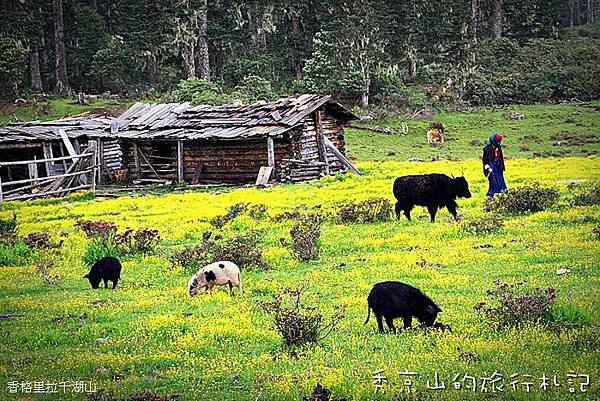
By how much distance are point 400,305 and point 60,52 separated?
4918cm

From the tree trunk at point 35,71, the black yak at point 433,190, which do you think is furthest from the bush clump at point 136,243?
the tree trunk at point 35,71

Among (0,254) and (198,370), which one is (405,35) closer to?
(0,254)

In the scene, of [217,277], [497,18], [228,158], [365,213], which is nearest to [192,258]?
[217,277]

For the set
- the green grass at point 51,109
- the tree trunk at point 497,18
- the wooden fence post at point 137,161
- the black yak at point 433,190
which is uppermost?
the tree trunk at point 497,18

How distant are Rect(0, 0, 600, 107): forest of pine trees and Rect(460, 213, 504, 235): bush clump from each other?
107ft

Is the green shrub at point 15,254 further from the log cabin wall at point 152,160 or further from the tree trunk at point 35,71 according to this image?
the tree trunk at point 35,71

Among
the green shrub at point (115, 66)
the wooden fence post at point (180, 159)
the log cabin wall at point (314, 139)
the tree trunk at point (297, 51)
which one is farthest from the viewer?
the tree trunk at point (297, 51)

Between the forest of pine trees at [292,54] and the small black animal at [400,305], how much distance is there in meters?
39.1

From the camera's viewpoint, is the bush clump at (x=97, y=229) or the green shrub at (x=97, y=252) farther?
the bush clump at (x=97, y=229)

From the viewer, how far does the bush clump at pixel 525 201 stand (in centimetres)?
1766

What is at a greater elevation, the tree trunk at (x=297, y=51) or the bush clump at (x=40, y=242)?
the tree trunk at (x=297, y=51)

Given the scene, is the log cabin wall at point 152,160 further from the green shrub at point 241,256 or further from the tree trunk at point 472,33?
the tree trunk at point 472,33

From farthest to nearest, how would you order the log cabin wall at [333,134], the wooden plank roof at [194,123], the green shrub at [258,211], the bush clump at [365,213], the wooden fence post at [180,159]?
the wooden fence post at [180,159], the log cabin wall at [333,134], the wooden plank roof at [194,123], the green shrub at [258,211], the bush clump at [365,213]

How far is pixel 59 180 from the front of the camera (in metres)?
32.3
